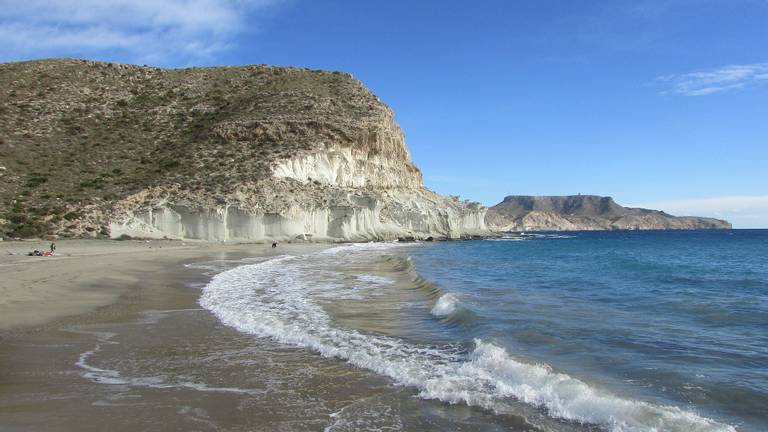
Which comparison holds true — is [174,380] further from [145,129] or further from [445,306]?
[145,129]

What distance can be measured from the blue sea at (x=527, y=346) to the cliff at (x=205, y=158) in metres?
24.2

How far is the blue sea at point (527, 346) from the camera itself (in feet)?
20.0

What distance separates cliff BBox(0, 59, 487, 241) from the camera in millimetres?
39938

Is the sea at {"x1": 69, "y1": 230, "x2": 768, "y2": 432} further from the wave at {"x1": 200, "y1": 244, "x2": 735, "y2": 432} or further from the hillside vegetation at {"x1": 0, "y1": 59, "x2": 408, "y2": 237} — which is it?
the hillside vegetation at {"x1": 0, "y1": 59, "x2": 408, "y2": 237}

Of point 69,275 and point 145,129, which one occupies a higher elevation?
point 145,129

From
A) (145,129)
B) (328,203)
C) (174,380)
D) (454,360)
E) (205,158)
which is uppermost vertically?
(145,129)

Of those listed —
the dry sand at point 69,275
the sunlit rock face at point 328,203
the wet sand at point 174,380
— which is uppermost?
the sunlit rock face at point 328,203

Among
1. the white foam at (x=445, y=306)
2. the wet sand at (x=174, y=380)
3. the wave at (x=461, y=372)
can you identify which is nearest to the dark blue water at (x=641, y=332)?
the white foam at (x=445, y=306)

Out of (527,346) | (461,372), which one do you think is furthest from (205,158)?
(461,372)

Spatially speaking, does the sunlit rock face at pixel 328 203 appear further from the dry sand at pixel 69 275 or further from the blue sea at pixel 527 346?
the blue sea at pixel 527 346

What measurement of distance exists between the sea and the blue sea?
0.11 feet

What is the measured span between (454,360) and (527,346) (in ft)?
5.42

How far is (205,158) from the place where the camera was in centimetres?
4928

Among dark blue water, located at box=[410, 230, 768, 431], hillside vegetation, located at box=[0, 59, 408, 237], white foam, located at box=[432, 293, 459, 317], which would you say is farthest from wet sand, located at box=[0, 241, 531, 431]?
hillside vegetation, located at box=[0, 59, 408, 237]
